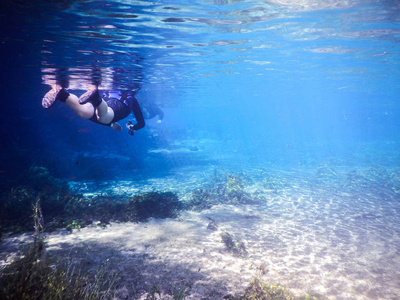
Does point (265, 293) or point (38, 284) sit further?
point (265, 293)

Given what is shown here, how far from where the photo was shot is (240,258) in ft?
22.6

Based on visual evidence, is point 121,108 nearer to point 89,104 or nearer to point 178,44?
point 89,104

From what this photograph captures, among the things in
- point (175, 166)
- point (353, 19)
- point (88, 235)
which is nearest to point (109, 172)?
point (175, 166)

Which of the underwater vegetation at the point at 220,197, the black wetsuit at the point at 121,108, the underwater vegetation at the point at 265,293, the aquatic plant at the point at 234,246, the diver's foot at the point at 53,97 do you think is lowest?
the underwater vegetation at the point at 220,197

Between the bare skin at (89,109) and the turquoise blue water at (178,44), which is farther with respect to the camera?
the turquoise blue water at (178,44)

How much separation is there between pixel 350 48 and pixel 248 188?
14.3 meters

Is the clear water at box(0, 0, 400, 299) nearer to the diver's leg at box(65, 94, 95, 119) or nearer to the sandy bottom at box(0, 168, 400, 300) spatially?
the sandy bottom at box(0, 168, 400, 300)

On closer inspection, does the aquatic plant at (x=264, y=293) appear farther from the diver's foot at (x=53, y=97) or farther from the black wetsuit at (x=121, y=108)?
the diver's foot at (x=53, y=97)

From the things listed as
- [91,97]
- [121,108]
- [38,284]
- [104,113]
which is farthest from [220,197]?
[38,284]

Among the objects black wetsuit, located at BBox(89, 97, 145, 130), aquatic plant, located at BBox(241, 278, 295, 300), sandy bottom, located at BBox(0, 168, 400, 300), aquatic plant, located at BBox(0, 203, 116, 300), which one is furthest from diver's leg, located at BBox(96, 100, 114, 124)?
aquatic plant, located at BBox(241, 278, 295, 300)

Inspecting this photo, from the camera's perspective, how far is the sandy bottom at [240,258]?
5.42 metres

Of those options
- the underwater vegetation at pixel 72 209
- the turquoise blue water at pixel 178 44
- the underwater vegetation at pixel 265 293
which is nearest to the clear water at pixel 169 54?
the turquoise blue water at pixel 178 44

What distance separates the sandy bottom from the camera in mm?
5424

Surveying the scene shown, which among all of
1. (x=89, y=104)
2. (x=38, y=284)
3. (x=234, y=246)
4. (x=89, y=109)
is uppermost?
(x=89, y=104)
